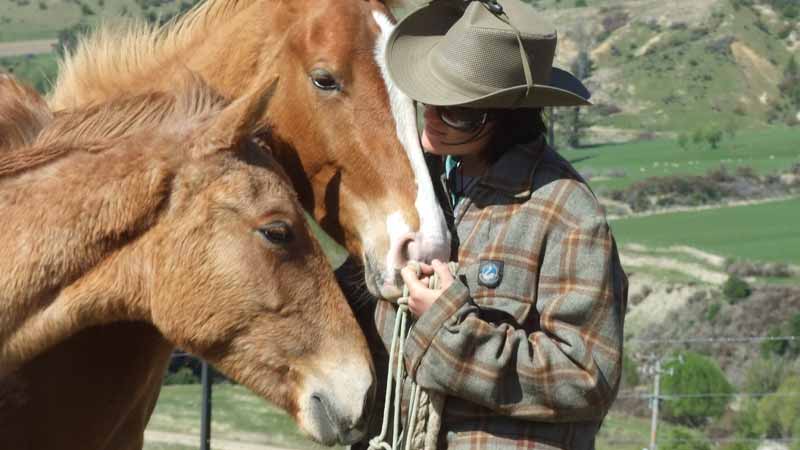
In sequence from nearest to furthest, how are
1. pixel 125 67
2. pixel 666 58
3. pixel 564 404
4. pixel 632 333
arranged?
pixel 564 404, pixel 125 67, pixel 632 333, pixel 666 58

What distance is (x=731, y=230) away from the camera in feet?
99.7

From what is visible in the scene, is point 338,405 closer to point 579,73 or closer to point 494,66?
point 494,66

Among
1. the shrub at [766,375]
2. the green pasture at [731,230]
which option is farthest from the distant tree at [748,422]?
the green pasture at [731,230]

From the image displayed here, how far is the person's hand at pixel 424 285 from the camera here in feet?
9.41

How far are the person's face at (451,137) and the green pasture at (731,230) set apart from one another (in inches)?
1013

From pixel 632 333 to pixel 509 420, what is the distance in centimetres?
2328

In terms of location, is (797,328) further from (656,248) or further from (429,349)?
(429,349)

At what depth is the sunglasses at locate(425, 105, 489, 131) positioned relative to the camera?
297 centimetres

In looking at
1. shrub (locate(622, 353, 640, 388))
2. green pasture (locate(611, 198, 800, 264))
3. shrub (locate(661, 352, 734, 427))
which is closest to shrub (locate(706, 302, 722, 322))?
green pasture (locate(611, 198, 800, 264))

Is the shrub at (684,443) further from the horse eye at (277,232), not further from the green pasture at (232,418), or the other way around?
the horse eye at (277,232)

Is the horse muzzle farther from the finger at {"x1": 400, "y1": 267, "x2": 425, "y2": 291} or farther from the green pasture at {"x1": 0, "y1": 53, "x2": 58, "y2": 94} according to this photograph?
the green pasture at {"x1": 0, "y1": 53, "x2": 58, "y2": 94}

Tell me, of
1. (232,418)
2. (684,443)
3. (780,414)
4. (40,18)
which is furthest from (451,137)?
(40,18)

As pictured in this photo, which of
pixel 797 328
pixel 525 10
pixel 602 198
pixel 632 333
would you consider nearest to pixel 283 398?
pixel 525 10

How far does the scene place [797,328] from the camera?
2272cm
